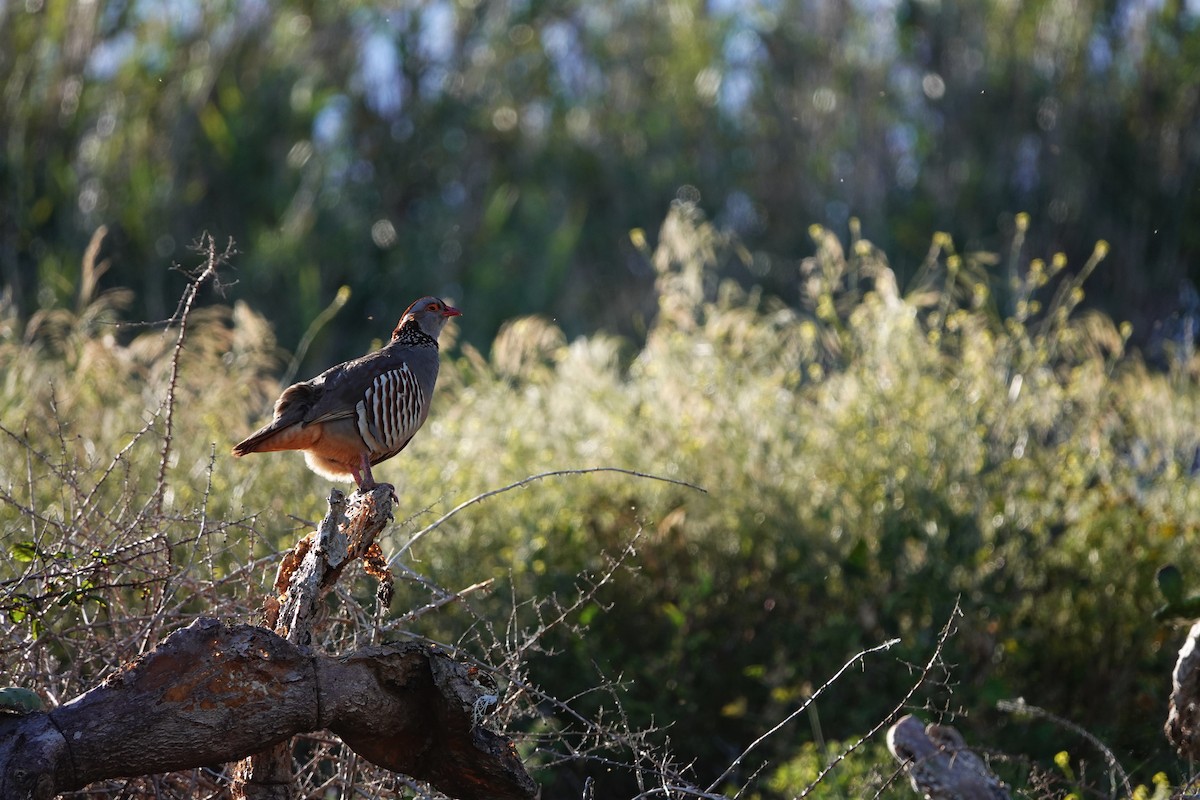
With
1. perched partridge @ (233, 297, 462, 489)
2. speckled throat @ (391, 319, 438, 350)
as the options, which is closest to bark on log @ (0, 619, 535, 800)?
perched partridge @ (233, 297, 462, 489)

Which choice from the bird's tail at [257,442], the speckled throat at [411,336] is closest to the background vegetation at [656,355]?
the bird's tail at [257,442]

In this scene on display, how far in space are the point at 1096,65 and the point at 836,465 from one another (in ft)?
38.4

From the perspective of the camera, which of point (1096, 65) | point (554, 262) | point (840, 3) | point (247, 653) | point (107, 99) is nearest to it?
point (247, 653)

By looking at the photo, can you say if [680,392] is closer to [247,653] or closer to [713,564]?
[713,564]

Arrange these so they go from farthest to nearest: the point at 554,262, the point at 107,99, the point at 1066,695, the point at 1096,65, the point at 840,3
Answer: the point at 840,3 < the point at 1096,65 < the point at 554,262 < the point at 107,99 < the point at 1066,695

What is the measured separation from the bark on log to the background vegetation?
0.96 ft

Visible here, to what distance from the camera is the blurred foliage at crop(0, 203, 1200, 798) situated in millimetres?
7352

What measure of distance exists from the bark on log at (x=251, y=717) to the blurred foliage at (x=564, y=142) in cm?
943

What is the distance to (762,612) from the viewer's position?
8078 millimetres

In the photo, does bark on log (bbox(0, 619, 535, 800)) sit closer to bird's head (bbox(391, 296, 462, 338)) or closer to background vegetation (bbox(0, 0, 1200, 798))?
background vegetation (bbox(0, 0, 1200, 798))

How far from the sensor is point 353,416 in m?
5.07

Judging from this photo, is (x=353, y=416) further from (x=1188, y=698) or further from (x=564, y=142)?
(x=564, y=142)

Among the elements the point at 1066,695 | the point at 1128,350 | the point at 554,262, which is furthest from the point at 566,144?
the point at 1066,695

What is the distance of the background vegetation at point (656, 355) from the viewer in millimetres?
6457
